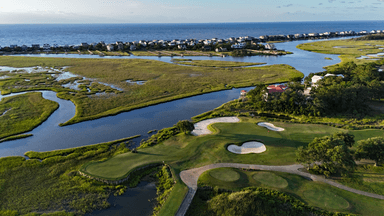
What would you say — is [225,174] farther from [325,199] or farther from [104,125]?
[104,125]

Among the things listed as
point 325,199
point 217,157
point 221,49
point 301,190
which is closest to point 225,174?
point 217,157

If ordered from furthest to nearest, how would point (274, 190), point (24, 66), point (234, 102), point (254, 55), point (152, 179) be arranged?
1. point (254, 55)
2. point (24, 66)
3. point (234, 102)
4. point (152, 179)
5. point (274, 190)

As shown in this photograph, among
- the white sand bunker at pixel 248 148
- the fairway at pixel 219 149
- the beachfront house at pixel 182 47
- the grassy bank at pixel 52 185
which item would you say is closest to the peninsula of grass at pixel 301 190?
the fairway at pixel 219 149

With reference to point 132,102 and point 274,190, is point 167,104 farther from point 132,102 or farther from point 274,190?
point 274,190

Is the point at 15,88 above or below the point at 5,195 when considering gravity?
above

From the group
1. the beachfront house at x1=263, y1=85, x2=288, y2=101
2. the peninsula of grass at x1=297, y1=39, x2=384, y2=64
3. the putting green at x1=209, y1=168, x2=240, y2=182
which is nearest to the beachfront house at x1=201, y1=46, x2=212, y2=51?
the peninsula of grass at x1=297, y1=39, x2=384, y2=64

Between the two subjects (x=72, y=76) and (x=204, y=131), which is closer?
(x=204, y=131)

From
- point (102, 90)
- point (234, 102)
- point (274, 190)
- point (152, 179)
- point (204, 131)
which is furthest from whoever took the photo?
point (102, 90)

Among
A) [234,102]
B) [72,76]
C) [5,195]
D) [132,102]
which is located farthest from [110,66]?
[5,195]
